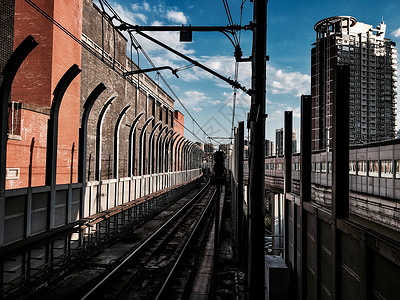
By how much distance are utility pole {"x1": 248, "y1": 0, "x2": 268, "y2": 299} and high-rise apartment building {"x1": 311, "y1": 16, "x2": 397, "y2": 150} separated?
172 feet

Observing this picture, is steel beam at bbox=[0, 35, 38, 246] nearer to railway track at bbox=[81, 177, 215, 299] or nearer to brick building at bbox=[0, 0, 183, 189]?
railway track at bbox=[81, 177, 215, 299]

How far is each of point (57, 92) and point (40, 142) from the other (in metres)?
5.35

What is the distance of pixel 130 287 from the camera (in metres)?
6.48

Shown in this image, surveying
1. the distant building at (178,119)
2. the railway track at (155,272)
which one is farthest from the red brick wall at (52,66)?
the distant building at (178,119)

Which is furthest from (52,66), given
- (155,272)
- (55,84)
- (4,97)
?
(155,272)

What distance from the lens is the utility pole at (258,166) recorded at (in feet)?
12.7

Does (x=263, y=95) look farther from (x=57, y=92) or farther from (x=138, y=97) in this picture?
(x=138, y=97)

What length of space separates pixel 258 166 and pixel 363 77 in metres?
61.1

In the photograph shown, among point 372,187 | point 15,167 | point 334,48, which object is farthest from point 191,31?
point 334,48

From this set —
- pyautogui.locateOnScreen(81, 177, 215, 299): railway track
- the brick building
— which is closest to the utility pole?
pyautogui.locateOnScreen(81, 177, 215, 299): railway track

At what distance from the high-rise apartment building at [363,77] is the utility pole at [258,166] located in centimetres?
5251

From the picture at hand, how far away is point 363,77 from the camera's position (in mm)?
52875

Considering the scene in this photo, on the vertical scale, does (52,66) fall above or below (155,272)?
above

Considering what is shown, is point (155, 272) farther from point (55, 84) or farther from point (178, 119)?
point (178, 119)
